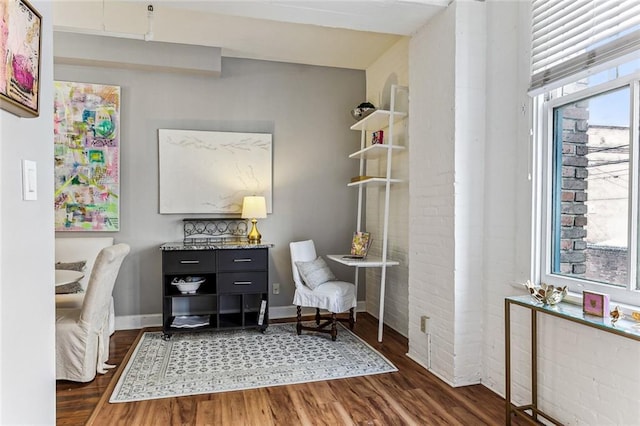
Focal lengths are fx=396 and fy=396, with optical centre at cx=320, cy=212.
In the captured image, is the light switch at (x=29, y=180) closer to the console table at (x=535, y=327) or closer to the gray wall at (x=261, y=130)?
the console table at (x=535, y=327)

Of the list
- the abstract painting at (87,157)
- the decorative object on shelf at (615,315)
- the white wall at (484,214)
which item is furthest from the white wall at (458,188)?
the abstract painting at (87,157)

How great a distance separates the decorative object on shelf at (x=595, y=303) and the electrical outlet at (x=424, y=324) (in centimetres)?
123

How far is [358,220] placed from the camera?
4383mm

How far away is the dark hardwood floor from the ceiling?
249 centimetres

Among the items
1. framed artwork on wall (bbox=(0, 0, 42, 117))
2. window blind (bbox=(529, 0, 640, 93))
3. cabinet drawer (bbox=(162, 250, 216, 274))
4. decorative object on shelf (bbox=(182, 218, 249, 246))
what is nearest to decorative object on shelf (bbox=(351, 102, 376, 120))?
decorative object on shelf (bbox=(182, 218, 249, 246))

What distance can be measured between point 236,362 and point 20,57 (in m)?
2.49

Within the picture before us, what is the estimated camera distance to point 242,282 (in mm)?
3748

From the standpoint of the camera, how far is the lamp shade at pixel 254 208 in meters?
3.88

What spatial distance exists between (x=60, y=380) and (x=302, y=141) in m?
3.04

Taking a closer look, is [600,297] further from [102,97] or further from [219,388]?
[102,97]

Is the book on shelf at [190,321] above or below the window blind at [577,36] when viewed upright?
below

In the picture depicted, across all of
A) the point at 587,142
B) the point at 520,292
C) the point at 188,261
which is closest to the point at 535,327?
the point at 520,292

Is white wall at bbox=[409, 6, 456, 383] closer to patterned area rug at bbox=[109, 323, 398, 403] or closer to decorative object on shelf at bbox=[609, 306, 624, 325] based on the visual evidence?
patterned area rug at bbox=[109, 323, 398, 403]

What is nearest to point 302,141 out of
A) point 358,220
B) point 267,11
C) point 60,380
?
point 358,220
